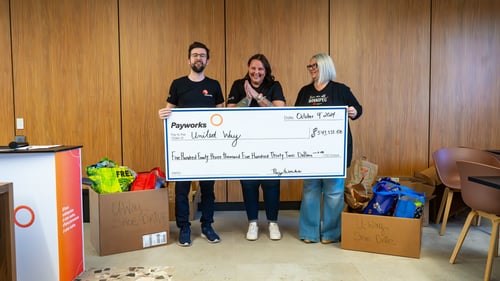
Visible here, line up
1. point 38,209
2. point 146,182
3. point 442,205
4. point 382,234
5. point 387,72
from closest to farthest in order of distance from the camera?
point 38,209
point 382,234
point 146,182
point 442,205
point 387,72

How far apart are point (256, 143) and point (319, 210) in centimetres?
77

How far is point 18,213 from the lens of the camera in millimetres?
1910

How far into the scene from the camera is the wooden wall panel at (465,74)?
3.97 m

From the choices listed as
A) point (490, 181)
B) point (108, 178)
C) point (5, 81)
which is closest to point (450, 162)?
point (490, 181)

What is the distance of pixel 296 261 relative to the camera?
253cm

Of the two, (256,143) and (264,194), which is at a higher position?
(256,143)

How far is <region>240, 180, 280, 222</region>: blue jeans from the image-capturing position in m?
2.98

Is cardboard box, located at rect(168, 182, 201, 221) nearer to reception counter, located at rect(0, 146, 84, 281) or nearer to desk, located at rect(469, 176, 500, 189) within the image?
reception counter, located at rect(0, 146, 84, 281)

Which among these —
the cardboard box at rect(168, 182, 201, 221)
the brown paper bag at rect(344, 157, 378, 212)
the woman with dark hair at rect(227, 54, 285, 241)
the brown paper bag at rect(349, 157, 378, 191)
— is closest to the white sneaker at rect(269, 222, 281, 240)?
the woman with dark hair at rect(227, 54, 285, 241)

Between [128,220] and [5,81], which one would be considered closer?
[128,220]

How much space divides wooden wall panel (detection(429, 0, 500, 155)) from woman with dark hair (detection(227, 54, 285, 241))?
214 centimetres

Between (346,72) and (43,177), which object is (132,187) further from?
(346,72)

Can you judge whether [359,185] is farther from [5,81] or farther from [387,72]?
[5,81]

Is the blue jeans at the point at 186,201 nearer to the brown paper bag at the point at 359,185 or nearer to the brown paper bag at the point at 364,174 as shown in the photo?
the brown paper bag at the point at 359,185
